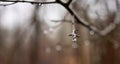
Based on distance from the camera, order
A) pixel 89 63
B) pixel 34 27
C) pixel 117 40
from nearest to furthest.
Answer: pixel 117 40 < pixel 89 63 < pixel 34 27

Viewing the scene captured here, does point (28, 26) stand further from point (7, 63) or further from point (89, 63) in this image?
point (89, 63)

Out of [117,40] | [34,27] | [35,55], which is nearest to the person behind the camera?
[117,40]

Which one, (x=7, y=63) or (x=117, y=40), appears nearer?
(x=117, y=40)

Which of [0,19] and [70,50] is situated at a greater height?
[0,19]

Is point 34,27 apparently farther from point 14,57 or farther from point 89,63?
point 89,63

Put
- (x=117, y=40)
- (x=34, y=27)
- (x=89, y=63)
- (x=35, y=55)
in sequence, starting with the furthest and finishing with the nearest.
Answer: (x=35, y=55) → (x=34, y=27) → (x=89, y=63) → (x=117, y=40)

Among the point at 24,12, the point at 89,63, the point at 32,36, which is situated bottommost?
the point at 89,63

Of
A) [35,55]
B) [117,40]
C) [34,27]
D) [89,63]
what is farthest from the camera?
[35,55]

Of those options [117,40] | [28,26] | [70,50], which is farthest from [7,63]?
[117,40]

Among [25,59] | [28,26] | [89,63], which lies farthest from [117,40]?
[25,59]
